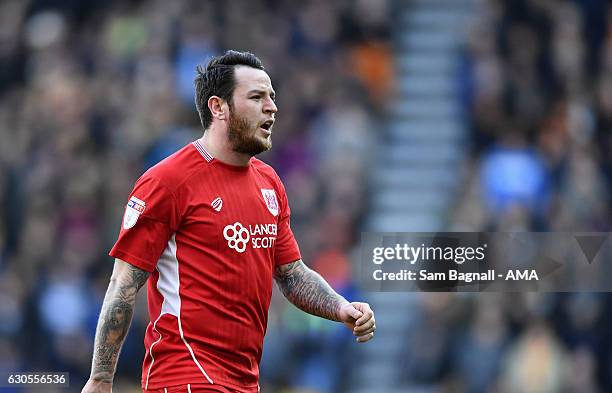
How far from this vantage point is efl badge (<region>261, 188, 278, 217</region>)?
6188 mm

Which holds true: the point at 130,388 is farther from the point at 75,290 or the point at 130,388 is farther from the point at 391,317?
the point at 391,317

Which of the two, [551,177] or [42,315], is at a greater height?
[551,177]

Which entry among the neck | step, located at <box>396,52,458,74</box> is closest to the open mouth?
the neck

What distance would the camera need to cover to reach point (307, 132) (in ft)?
43.5

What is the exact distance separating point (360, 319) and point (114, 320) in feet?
3.56

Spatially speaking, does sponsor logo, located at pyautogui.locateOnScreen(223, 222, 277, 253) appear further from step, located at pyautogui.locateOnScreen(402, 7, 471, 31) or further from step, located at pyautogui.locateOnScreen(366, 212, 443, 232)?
step, located at pyautogui.locateOnScreen(402, 7, 471, 31)

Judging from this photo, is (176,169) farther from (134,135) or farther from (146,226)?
(134,135)

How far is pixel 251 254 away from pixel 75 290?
6.71 meters

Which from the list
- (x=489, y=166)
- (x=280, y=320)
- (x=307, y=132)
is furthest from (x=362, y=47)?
(x=280, y=320)

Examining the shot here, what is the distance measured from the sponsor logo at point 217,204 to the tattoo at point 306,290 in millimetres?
624

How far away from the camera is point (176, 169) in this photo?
19.3 ft

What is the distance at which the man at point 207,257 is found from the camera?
5.78m

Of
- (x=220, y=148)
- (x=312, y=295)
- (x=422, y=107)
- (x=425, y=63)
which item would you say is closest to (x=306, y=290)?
(x=312, y=295)

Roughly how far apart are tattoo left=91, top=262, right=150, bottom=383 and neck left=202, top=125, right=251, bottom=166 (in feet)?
2.15
